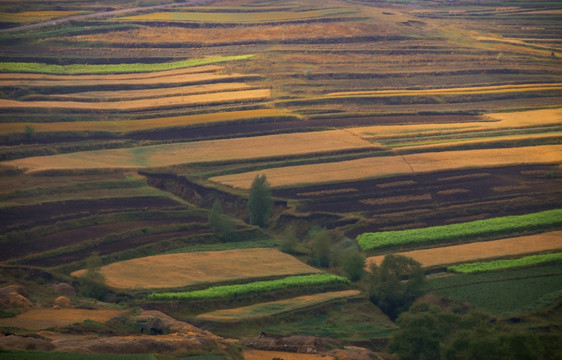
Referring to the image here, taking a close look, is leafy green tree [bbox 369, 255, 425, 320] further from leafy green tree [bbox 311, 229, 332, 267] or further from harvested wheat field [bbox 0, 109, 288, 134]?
harvested wheat field [bbox 0, 109, 288, 134]

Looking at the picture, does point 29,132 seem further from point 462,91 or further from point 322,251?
point 462,91

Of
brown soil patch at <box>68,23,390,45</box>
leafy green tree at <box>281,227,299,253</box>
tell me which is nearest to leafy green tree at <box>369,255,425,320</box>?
leafy green tree at <box>281,227,299,253</box>

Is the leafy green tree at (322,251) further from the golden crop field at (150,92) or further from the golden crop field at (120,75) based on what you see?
the golden crop field at (120,75)

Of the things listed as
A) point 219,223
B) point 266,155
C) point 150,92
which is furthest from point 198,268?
point 150,92

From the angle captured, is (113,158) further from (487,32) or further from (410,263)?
(487,32)

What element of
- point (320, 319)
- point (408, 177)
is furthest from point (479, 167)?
point (320, 319)

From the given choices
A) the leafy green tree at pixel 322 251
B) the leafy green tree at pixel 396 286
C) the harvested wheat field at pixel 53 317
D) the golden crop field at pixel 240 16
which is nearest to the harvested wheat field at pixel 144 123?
the leafy green tree at pixel 322 251
